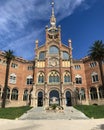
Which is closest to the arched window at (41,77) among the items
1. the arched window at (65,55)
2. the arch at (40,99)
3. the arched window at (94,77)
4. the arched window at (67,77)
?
the arch at (40,99)

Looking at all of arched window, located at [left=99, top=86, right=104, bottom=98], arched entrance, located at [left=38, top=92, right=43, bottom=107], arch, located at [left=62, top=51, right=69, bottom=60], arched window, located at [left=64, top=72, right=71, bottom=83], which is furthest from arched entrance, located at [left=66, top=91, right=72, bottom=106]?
arch, located at [left=62, top=51, right=69, bottom=60]

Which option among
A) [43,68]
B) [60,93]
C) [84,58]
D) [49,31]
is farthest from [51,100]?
[49,31]

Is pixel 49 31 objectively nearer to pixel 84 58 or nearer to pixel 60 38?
pixel 60 38

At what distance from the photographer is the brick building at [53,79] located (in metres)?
47.2

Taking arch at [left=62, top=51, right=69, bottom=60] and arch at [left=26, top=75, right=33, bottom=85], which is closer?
arch at [left=26, top=75, right=33, bottom=85]

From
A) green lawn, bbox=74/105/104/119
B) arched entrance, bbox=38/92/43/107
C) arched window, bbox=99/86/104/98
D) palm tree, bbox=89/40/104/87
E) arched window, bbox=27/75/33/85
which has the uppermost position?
palm tree, bbox=89/40/104/87

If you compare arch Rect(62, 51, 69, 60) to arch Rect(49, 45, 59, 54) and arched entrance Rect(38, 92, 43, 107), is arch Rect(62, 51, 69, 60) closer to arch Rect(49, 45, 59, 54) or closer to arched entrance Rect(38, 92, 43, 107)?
arch Rect(49, 45, 59, 54)

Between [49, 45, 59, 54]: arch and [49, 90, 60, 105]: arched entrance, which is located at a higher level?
[49, 45, 59, 54]: arch

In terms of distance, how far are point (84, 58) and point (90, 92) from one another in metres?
12.3

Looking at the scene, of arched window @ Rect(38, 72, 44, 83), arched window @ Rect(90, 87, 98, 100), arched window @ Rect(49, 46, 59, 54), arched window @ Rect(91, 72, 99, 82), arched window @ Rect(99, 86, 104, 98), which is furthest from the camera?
arched window @ Rect(49, 46, 59, 54)

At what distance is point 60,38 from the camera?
184 ft

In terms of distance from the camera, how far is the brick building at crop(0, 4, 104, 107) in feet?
155

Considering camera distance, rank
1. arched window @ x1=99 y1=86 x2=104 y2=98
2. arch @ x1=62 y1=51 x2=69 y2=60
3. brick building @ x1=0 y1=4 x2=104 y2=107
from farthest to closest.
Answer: arch @ x1=62 y1=51 x2=69 y2=60 < arched window @ x1=99 y1=86 x2=104 y2=98 < brick building @ x1=0 y1=4 x2=104 y2=107

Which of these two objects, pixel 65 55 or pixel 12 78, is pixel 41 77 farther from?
pixel 65 55
